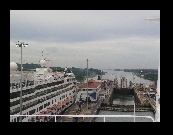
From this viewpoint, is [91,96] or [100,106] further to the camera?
[91,96]

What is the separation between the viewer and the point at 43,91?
16.0 m

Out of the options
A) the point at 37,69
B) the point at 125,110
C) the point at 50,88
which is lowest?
the point at 125,110

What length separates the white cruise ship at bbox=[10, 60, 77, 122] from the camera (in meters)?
13.6

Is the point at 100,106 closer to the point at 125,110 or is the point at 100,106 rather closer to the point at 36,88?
the point at 125,110

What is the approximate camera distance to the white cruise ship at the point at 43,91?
44.5ft

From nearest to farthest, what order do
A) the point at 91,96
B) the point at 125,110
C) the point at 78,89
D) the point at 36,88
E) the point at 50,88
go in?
the point at 36,88
the point at 50,88
the point at 125,110
the point at 78,89
the point at 91,96

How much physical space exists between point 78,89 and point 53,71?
2.53 metres

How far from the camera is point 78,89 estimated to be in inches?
811

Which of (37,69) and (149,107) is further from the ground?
(37,69)

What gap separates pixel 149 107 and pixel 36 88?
329 inches
